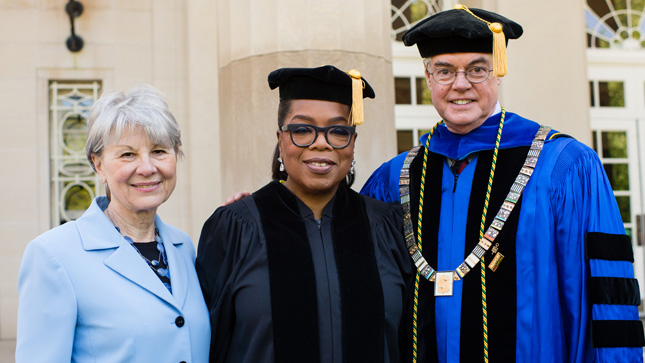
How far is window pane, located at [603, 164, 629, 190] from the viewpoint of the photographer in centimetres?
662

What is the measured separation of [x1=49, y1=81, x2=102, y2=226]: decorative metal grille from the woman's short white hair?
3543mm

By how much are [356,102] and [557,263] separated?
932mm

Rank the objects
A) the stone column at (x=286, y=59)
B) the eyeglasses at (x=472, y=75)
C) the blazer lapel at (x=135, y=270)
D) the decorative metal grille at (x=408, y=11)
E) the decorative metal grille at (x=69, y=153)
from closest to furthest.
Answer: the blazer lapel at (x=135, y=270) < the eyeglasses at (x=472, y=75) < the stone column at (x=286, y=59) < the decorative metal grille at (x=69, y=153) < the decorative metal grille at (x=408, y=11)

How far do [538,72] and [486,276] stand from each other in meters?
3.31

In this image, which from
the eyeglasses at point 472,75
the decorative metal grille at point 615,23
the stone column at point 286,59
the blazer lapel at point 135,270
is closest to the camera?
the blazer lapel at point 135,270

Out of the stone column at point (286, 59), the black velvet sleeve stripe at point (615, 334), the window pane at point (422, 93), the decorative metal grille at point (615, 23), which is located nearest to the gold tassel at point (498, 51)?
the black velvet sleeve stripe at point (615, 334)

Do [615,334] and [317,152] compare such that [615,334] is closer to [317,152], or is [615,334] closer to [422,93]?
[317,152]

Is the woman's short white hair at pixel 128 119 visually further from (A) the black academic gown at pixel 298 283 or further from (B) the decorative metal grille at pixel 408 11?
(B) the decorative metal grille at pixel 408 11

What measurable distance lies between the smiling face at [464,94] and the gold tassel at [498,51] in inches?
2.9

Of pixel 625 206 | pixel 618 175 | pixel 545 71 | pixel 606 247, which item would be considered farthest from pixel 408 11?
pixel 606 247

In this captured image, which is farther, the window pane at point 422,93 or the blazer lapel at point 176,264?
the window pane at point 422,93

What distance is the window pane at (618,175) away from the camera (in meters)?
6.62

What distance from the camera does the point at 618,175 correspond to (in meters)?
6.64

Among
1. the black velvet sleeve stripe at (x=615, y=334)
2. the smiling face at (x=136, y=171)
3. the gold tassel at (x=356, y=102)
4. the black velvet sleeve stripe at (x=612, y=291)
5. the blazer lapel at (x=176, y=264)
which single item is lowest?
the black velvet sleeve stripe at (x=615, y=334)
